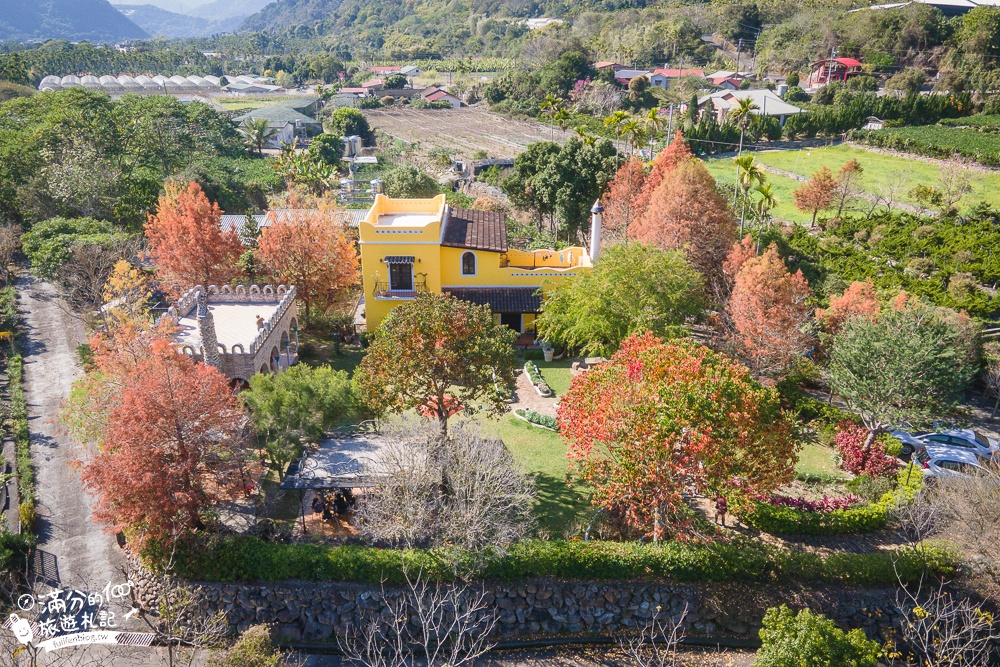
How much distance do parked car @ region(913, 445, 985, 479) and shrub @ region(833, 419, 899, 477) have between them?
3.42 feet

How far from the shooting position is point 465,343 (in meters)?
23.5

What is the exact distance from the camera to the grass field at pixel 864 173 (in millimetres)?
61556

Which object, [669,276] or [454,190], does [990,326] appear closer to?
[669,276]

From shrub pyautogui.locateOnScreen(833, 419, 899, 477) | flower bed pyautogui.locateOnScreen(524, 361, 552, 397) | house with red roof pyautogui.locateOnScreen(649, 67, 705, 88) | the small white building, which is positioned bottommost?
shrub pyautogui.locateOnScreen(833, 419, 899, 477)

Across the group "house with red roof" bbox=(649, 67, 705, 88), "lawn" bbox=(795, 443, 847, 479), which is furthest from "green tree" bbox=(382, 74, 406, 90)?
"lawn" bbox=(795, 443, 847, 479)

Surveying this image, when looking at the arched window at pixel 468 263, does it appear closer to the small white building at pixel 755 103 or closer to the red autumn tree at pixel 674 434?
the red autumn tree at pixel 674 434

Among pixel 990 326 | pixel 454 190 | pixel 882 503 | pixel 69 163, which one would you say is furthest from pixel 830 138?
pixel 69 163

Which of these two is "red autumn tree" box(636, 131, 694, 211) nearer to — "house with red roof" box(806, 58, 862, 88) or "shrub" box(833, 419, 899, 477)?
"shrub" box(833, 419, 899, 477)

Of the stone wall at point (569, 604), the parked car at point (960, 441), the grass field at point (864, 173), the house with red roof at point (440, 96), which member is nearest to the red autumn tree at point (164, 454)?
the stone wall at point (569, 604)

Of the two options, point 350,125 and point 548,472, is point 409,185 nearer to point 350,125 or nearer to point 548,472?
point 548,472

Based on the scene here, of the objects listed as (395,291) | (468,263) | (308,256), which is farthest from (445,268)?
(308,256)

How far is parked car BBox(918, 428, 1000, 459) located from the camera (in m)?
27.0

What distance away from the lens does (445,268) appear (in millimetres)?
39219

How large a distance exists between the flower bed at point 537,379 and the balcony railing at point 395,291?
796 cm
